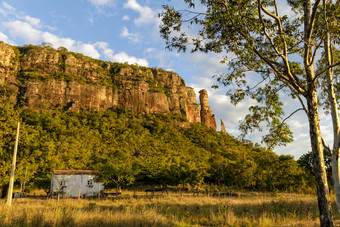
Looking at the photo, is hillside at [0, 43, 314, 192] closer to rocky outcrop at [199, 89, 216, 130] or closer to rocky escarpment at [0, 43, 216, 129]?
rocky escarpment at [0, 43, 216, 129]

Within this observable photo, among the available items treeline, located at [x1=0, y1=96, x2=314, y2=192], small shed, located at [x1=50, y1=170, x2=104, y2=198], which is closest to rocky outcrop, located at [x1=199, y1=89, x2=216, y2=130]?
treeline, located at [x1=0, y1=96, x2=314, y2=192]

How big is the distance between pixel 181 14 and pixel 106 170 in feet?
92.1

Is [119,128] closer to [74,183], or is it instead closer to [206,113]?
[74,183]

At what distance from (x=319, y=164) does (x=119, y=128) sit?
8210 centimetres

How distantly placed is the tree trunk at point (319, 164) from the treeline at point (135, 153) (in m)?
2.70

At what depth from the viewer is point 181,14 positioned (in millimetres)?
9617

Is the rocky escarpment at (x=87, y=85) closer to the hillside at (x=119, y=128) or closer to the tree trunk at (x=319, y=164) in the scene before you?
the hillside at (x=119, y=128)

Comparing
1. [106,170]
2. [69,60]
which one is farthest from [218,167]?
[69,60]

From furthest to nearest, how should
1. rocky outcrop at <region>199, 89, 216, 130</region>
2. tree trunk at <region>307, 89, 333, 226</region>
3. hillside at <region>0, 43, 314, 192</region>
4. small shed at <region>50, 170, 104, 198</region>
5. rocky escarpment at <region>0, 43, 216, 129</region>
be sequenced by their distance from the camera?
rocky outcrop at <region>199, 89, 216, 130</region>, rocky escarpment at <region>0, 43, 216, 129</region>, hillside at <region>0, 43, 314, 192</region>, small shed at <region>50, 170, 104, 198</region>, tree trunk at <region>307, 89, 333, 226</region>

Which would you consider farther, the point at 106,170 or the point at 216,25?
the point at 106,170

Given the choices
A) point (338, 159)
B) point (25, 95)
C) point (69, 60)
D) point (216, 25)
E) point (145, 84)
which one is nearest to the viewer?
point (338, 159)

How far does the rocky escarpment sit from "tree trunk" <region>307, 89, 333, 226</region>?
3784 inches

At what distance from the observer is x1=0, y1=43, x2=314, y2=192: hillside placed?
37312mm

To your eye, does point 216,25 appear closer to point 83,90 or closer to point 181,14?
point 181,14
